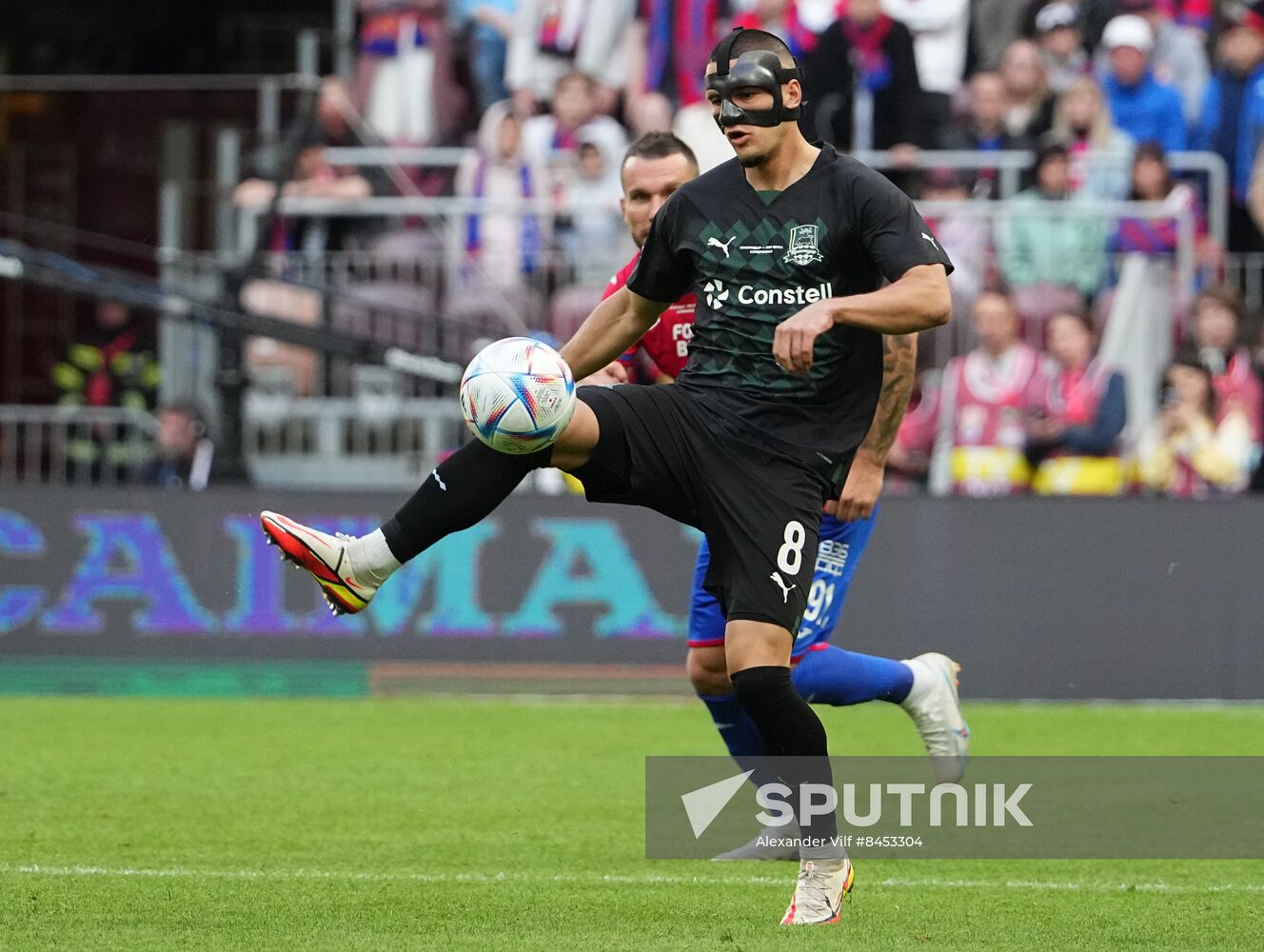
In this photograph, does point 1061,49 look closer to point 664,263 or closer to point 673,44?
point 673,44

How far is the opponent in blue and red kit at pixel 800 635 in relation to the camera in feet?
23.0

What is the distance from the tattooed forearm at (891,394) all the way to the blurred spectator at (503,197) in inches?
366

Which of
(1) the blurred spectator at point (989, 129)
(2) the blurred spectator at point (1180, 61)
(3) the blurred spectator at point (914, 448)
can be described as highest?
(2) the blurred spectator at point (1180, 61)

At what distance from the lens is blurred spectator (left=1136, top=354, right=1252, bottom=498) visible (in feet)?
44.7

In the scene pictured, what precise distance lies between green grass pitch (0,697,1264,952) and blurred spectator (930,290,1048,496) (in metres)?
3.06

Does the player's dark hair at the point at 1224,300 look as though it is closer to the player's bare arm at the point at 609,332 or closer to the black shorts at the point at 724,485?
the player's bare arm at the point at 609,332

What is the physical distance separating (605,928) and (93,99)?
1634 cm

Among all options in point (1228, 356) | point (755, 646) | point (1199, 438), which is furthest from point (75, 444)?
point (755, 646)

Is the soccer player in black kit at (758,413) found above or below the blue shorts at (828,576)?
above

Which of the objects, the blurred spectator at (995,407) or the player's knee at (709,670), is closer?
the player's knee at (709,670)

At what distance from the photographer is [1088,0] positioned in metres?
16.7

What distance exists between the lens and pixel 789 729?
5828 millimetres

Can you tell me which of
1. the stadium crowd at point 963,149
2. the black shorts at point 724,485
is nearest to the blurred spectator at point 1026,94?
the stadium crowd at point 963,149

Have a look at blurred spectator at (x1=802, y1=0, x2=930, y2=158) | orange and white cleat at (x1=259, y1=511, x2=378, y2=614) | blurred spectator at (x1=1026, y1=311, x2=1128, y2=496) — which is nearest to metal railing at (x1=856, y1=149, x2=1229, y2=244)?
blurred spectator at (x1=802, y1=0, x2=930, y2=158)
